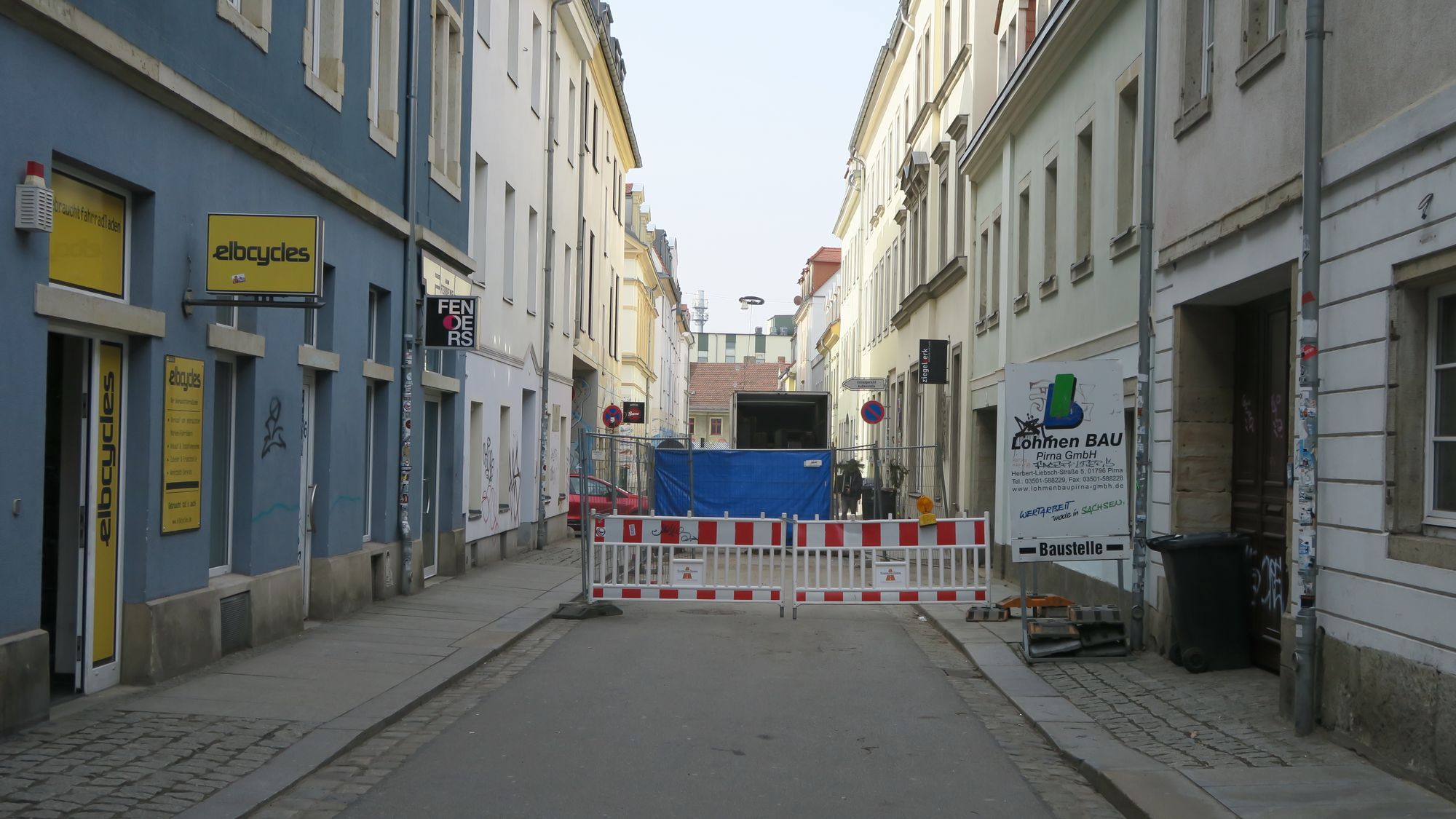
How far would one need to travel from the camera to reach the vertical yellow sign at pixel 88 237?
8414mm

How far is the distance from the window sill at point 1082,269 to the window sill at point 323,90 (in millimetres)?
8178

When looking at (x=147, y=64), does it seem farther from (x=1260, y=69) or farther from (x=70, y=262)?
(x=1260, y=69)

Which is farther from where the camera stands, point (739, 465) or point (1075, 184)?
point (739, 465)

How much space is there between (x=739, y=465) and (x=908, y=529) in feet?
Answer: 22.8

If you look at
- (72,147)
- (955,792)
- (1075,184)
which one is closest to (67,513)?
(72,147)

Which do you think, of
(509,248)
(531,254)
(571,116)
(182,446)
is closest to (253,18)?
(182,446)

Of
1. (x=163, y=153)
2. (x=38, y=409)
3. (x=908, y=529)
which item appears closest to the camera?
(x=38, y=409)

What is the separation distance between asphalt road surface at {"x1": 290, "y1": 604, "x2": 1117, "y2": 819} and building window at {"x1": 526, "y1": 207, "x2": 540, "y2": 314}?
13.6 metres

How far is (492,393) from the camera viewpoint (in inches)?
865

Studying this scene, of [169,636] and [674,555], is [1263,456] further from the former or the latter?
[169,636]

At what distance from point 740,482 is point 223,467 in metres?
11.5

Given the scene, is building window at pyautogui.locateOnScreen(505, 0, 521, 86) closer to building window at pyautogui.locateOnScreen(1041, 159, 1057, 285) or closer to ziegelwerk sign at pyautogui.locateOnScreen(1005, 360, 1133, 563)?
building window at pyautogui.locateOnScreen(1041, 159, 1057, 285)

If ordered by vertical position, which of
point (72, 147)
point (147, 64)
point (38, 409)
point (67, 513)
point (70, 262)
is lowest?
point (67, 513)

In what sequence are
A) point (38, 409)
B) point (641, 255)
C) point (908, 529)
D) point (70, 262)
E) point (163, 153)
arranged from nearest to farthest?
point (38, 409) → point (70, 262) → point (163, 153) → point (908, 529) → point (641, 255)
